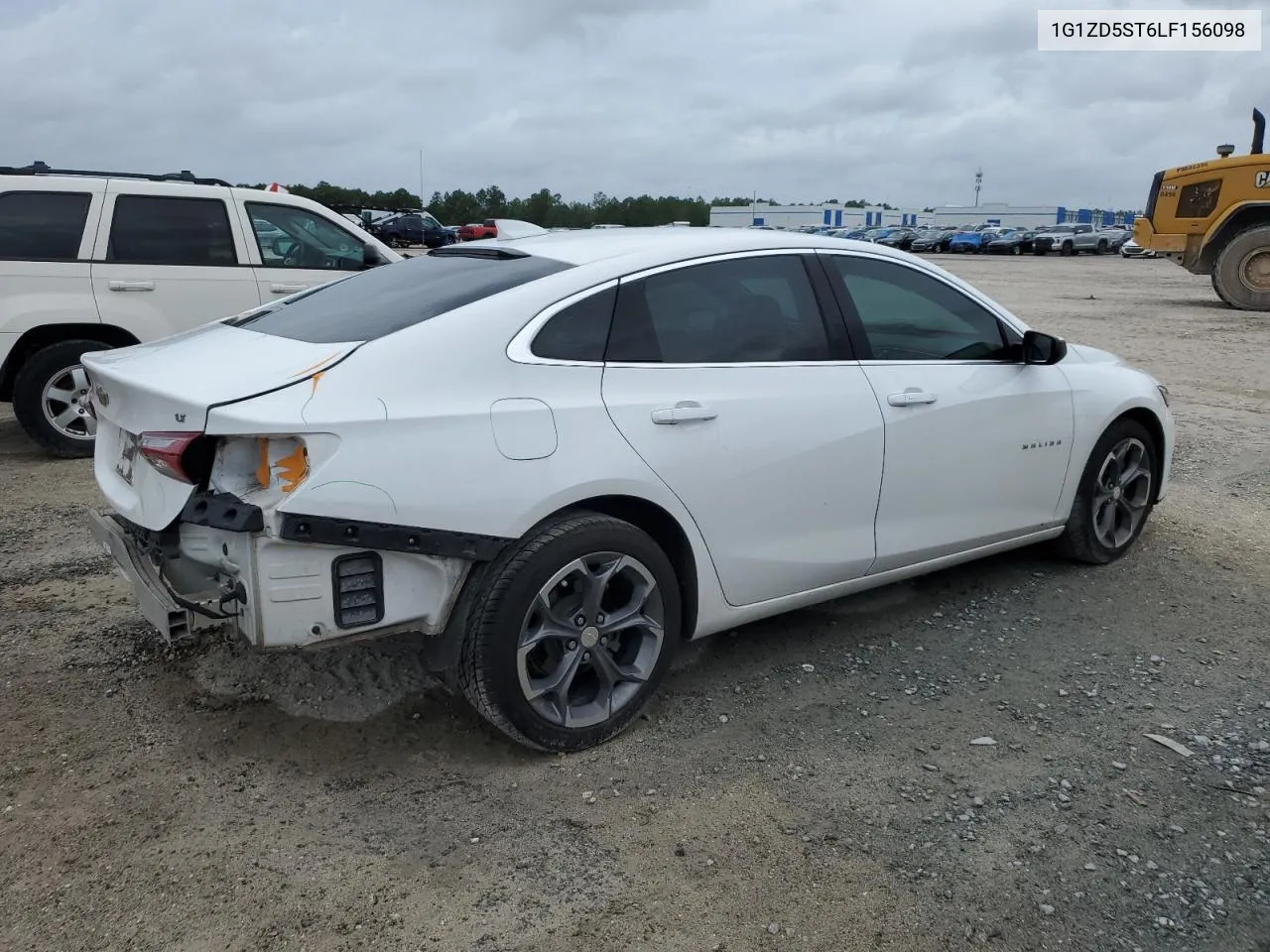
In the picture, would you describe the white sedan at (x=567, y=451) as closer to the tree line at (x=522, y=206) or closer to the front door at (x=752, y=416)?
the front door at (x=752, y=416)

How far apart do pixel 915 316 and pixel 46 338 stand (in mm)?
5896

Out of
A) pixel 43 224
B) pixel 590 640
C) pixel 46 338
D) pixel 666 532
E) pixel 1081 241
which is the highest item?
pixel 1081 241

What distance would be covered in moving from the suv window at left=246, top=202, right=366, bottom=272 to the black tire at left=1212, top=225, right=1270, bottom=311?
15.3 m

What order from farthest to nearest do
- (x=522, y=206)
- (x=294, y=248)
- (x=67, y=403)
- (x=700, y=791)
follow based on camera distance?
(x=522, y=206), (x=294, y=248), (x=67, y=403), (x=700, y=791)

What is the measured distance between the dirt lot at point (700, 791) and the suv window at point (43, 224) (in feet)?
10.4

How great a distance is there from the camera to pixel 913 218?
99812 millimetres

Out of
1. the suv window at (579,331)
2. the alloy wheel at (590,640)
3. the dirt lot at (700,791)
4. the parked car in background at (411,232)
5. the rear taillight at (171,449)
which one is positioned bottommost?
the dirt lot at (700,791)

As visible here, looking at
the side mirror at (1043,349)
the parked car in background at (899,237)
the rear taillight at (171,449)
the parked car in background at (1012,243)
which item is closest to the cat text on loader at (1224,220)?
the side mirror at (1043,349)

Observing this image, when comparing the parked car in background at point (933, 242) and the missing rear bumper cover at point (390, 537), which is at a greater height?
the parked car in background at point (933, 242)

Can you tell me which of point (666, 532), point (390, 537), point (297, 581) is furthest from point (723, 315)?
point (297, 581)

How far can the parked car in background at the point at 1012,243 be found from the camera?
51.4 m

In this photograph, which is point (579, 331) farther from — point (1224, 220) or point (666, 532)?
point (1224, 220)

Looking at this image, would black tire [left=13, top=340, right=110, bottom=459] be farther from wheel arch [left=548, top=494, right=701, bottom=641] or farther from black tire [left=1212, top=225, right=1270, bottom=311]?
black tire [left=1212, top=225, right=1270, bottom=311]

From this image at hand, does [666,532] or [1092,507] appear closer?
[666,532]
